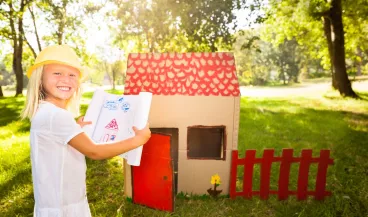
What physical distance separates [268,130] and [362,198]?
4668 millimetres

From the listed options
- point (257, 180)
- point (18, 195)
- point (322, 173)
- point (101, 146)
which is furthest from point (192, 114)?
point (18, 195)

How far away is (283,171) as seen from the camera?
4.50 meters

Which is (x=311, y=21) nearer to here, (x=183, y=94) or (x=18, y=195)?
(x=183, y=94)

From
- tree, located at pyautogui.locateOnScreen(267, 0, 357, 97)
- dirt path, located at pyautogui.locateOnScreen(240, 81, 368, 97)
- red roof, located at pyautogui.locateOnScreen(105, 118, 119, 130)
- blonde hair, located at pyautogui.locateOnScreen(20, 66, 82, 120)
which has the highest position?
tree, located at pyautogui.locateOnScreen(267, 0, 357, 97)

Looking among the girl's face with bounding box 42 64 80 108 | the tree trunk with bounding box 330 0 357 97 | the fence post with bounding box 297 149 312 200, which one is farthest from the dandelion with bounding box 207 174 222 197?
the tree trunk with bounding box 330 0 357 97

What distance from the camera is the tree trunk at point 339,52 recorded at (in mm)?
16000

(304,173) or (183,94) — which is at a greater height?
(183,94)

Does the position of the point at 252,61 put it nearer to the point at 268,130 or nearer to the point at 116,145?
the point at 268,130

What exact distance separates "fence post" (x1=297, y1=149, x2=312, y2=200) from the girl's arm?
3.02 m

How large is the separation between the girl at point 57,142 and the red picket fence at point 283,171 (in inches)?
99.8

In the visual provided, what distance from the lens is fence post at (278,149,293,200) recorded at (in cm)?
444

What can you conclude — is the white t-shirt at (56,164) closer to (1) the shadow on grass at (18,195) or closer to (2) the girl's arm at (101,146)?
(2) the girl's arm at (101,146)

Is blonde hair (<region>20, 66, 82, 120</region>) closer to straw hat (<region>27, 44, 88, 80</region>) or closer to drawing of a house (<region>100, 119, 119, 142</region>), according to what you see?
straw hat (<region>27, 44, 88, 80</region>)

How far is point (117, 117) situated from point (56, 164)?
2.69 feet
